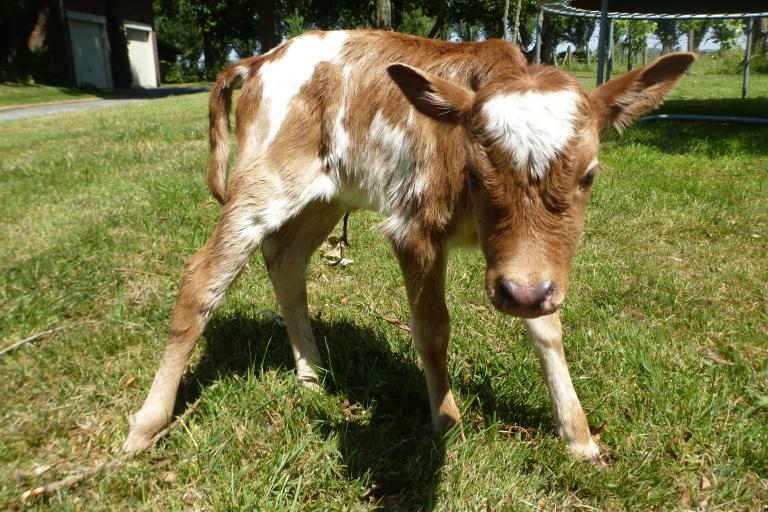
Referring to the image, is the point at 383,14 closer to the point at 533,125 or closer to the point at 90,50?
the point at 533,125

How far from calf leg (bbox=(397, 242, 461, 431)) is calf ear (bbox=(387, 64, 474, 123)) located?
566 millimetres

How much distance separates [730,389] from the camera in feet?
9.15

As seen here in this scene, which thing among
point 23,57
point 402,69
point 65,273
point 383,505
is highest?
point 23,57

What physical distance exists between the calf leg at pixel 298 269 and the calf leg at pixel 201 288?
0.45m

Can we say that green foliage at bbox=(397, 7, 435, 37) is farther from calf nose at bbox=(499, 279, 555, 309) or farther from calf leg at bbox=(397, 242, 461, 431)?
calf nose at bbox=(499, 279, 555, 309)

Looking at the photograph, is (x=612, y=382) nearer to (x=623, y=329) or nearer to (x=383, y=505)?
(x=623, y=329)

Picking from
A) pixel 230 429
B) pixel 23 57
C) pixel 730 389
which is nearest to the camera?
pixel 230 429

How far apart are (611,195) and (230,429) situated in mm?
4533

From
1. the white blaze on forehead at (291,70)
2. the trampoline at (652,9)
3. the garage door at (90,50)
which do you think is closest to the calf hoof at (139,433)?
the white blaze on forehead at (291,70)

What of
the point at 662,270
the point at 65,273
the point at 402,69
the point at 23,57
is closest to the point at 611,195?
the point at 662,270

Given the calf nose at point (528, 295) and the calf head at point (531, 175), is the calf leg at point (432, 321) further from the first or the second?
the calf nose at point (528, 295)

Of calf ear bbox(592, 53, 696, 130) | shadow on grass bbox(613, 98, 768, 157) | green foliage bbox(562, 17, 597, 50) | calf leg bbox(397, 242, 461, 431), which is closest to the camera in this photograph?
calf ear bbox(592, 53, 696, 130)

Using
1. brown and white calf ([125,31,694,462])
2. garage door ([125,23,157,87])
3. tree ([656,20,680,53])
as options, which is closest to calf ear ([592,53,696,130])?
brown and white calf ([125,31,694,462])

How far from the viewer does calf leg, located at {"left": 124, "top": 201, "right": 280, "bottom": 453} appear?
2.63 metres
